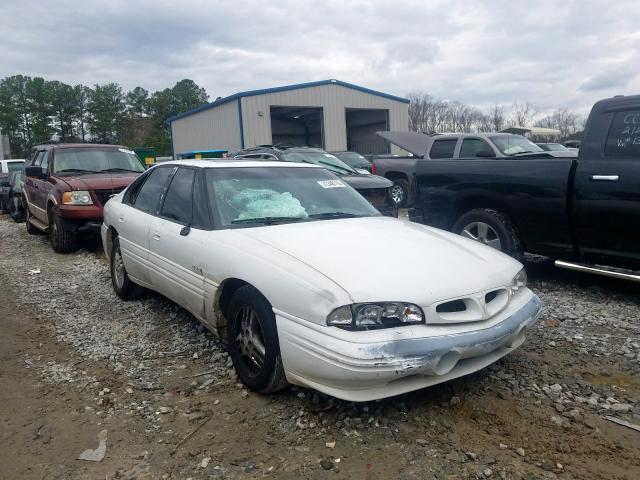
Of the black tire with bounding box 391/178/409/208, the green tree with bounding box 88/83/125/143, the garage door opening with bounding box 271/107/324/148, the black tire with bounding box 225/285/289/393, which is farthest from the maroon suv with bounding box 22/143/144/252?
the green tree with bounding box 88/83/125/143

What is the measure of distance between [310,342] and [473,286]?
100cm

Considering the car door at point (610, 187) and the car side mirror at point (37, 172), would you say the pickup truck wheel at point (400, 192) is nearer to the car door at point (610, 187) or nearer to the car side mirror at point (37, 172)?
the car side mirror at point (37, 172)

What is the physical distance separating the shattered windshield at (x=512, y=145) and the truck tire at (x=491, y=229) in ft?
14.0

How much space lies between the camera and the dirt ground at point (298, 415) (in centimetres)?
262

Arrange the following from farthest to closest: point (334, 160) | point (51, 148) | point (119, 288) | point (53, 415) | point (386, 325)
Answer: point (334, 160) → point (51, 148) → point (119, 288) → point (53, 415) → point (386, 325)

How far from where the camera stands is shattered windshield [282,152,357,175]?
10167 mm

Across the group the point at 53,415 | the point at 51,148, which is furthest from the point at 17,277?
the point at 53,415

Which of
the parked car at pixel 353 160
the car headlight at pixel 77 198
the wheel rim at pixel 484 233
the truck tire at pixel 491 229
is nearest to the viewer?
the truck tire at pixel 491 229

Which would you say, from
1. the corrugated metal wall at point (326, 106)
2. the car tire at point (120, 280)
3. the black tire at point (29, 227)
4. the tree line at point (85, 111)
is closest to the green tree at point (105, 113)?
Answer: the tree line at point (85, 111)

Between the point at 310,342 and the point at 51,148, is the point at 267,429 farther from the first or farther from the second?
the point at 51,148

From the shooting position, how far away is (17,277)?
6.96 meters

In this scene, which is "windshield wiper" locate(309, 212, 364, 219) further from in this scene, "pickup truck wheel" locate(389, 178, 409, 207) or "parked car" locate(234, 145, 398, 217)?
"pickup truck wheel" locate(389, 178, 409, 207)

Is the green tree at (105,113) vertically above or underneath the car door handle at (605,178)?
above

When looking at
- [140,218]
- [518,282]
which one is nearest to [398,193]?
[140,218]
